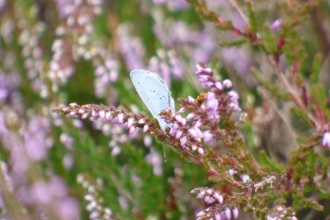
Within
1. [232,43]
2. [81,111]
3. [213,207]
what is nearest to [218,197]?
[213,207]

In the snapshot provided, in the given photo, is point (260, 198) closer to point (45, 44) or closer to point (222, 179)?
point (222, 179)

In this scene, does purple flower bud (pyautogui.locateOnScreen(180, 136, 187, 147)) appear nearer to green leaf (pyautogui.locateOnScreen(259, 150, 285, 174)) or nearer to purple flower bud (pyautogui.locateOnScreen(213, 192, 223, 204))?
purple flower bud (pyautogui.locateOnScreen(213, 192, 223, 204))

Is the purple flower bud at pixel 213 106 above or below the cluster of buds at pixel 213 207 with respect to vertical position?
above

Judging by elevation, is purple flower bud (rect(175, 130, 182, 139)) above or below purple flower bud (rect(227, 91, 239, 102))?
below

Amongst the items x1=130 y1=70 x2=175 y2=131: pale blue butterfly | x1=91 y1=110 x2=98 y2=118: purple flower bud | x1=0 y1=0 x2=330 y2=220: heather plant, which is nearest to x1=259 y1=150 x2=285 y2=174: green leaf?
x1=0 y1=0 x2=330 y2=220: heather plant

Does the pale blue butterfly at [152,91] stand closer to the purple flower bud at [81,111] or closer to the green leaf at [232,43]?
the purple flower bud at [81,111]

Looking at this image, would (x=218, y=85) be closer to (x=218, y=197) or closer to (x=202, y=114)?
(x=202, y=114)

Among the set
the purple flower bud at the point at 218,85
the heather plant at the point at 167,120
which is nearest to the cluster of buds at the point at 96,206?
the heather plant at the point at 167,120

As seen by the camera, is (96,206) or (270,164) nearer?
(270,164)
